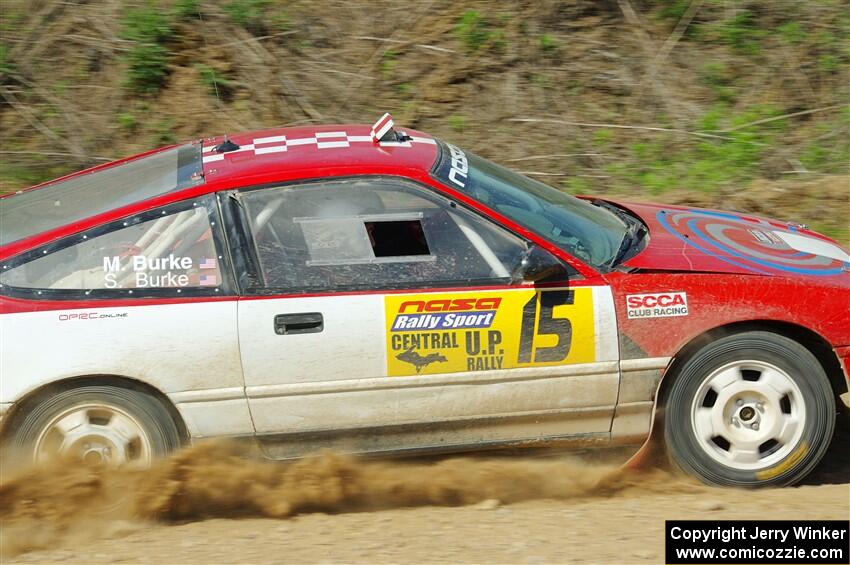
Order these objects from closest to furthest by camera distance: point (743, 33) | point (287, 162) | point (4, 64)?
point (287, 162)
point (4, 64)
point (743, 33)

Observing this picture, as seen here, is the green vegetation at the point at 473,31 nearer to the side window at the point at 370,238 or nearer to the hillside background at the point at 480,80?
the hillside background at the point at 480,80

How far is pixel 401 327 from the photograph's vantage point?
4.09 metres

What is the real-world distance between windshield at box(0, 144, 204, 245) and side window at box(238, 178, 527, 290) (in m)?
0.42

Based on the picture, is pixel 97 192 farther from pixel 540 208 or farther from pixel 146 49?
pixel 146 49

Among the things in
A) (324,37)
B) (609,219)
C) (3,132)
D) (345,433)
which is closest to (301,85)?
(324,37)

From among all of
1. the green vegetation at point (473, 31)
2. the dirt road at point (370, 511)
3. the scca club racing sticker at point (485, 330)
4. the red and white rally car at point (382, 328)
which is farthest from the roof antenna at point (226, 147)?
the green vegetation at point (473, 31)

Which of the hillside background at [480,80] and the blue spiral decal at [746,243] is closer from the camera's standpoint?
the blue spiral decal at [746,243]

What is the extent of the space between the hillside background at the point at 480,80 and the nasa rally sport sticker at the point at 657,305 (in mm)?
3683

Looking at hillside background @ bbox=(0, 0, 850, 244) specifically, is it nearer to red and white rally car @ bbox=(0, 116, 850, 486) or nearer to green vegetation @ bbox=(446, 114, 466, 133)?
green vegetation @ bbox=(446, 114, 466, 133)

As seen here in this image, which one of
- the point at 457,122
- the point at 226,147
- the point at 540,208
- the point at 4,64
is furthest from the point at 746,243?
the point at 4,64

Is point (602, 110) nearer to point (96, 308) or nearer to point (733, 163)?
point (733, 163)

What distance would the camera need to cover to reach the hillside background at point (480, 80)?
26.9ft

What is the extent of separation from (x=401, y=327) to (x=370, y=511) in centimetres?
85

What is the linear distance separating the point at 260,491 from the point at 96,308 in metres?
1.03
